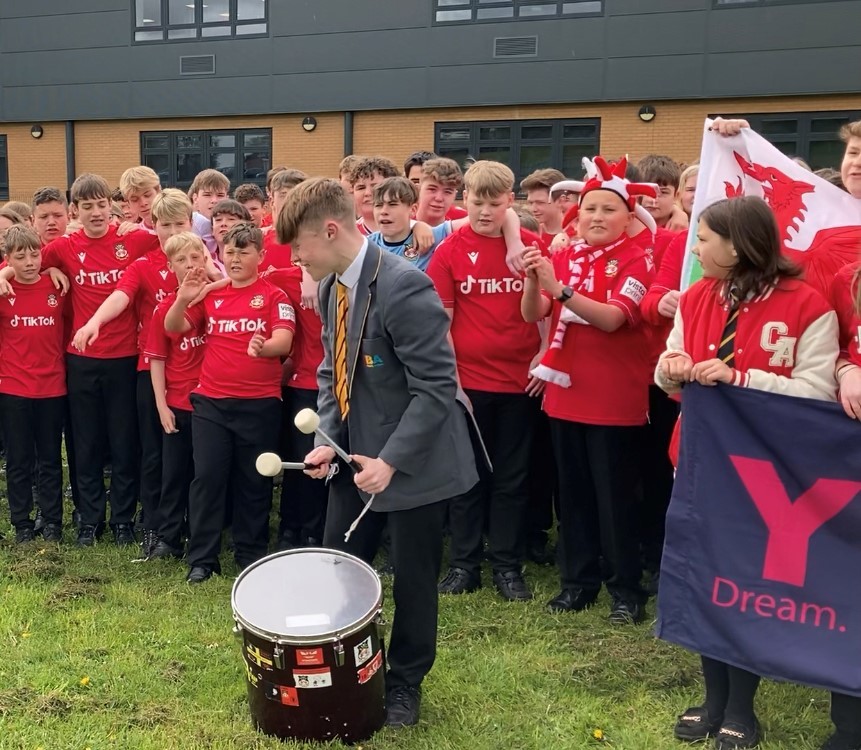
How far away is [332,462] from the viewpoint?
3658 millimetres

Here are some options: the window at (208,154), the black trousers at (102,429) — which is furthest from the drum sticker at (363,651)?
the window at (208,154)

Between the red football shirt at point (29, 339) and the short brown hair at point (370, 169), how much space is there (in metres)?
2.14

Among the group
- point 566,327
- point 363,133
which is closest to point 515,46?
point 363,133

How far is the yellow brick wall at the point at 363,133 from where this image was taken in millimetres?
17625

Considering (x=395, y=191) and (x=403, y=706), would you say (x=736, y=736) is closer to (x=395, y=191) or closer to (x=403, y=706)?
(x=403, y=706)

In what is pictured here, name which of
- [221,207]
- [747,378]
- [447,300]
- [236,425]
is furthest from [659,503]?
[221,207]

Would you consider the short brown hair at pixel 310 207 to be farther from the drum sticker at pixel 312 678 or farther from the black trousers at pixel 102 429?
the black trousers at pixel 102 429

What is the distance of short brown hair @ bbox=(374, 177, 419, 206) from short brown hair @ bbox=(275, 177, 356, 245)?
1.74 meters

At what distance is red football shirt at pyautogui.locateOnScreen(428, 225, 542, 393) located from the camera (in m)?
5.00

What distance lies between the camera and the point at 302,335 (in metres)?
5.55

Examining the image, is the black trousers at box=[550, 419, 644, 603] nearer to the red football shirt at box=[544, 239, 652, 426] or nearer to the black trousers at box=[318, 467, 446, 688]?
the red football shirt at box=[544, 239, 652, 426]

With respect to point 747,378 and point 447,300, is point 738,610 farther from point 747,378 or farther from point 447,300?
point 447,300

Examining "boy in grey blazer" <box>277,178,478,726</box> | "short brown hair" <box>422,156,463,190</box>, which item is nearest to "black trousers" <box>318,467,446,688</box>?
"boy in grey blazer" <box>277,178,478,726</box>

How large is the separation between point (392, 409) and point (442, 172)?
103 inches
